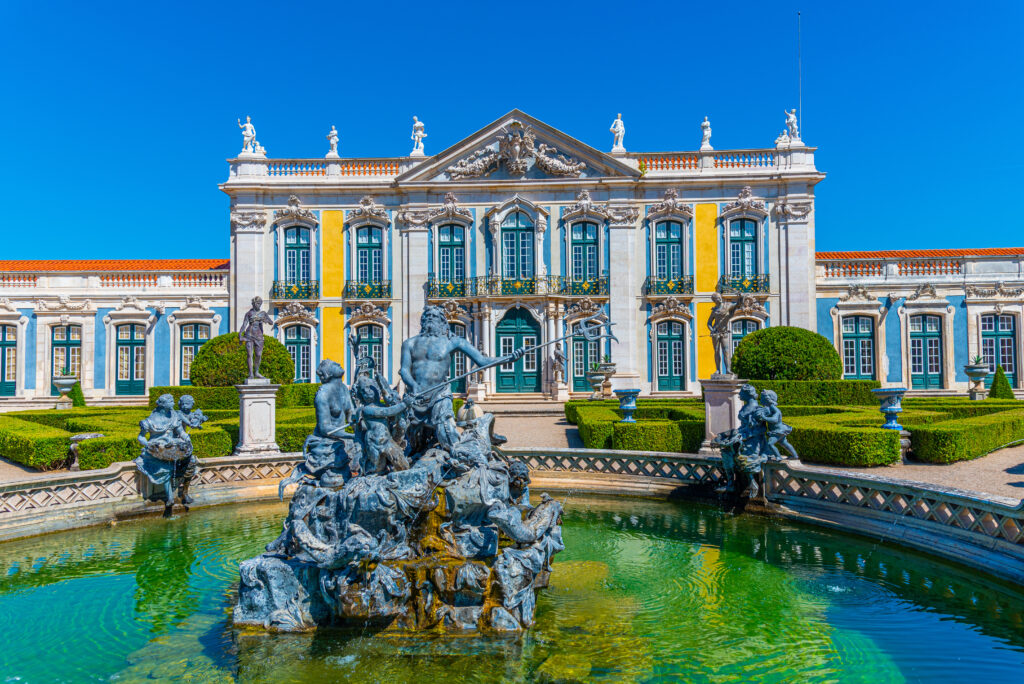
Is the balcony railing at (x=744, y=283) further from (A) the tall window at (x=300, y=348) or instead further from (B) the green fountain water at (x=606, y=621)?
(B) the green fountain water at (x=606, y=621)

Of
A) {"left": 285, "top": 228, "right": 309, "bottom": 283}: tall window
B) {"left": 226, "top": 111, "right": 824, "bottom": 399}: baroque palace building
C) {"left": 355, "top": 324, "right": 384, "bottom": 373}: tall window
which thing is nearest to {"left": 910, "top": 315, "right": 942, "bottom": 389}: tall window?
{"left": 226, "top": 111, "right": 824, "bottom": 399}: baroque palace building

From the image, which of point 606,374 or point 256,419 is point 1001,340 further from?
point 256,419

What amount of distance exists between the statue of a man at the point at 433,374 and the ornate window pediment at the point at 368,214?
760 inches

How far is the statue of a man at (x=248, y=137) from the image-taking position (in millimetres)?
24781

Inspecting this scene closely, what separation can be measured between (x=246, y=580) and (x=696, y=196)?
2234 cm

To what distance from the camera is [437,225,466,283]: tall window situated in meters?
24.8

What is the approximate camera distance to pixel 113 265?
83.4 ft

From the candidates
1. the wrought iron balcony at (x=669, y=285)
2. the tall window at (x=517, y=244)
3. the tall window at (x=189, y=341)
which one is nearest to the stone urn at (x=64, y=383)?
the tall window at (x=189, y=341)

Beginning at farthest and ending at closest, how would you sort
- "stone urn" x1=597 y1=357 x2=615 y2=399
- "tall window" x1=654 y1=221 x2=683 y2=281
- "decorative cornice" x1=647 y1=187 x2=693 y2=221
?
"tall window" x1=654 y1=221 x2=683 y2=281
"decorative cornice" x1=647 y1=187 x2=693 y2=221
"stone urn" x1=597 y1=357 x2=615 y2=399

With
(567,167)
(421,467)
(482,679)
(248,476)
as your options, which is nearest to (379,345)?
(567,167)

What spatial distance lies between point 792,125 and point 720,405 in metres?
17.8

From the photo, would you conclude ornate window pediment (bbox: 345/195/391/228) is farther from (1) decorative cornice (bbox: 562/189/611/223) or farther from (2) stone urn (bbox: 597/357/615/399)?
(2) stone urn (bbox: 597/357/615/399)

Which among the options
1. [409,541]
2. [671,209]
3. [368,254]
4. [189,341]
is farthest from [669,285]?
[409,541]

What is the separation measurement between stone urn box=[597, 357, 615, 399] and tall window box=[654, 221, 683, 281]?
4228 millimetres
